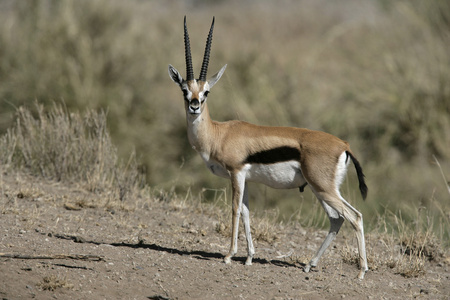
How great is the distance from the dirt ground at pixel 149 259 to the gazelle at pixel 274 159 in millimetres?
458

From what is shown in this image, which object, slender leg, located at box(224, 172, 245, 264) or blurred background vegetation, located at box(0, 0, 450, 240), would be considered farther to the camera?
blurred background vegetation, located at box(0, 0, 450, 240)

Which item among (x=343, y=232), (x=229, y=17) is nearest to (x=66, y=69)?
(x=343, y=232)

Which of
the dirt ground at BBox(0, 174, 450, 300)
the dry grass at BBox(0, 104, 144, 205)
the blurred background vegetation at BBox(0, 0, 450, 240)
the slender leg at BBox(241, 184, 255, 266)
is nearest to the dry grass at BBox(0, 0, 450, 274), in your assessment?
the blurred background vegetation at BBox(0, 0, 450, 240)

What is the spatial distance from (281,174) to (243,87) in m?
12.4

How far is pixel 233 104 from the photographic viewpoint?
1691 centimetres

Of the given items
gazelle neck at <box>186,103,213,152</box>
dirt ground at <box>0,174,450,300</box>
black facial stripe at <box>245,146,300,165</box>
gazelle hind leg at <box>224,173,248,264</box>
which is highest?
gazelle neck at <box>186,103,213,152</box>

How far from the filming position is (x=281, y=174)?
649 centimetres

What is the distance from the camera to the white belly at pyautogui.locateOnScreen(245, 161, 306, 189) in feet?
21.2

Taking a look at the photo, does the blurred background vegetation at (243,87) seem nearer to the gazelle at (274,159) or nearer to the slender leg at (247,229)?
the slender leg at (247,229)

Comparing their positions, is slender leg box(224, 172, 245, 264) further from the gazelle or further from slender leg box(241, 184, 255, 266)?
slender leg box(241, 184, 255, 266)

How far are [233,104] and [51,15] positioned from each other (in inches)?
267

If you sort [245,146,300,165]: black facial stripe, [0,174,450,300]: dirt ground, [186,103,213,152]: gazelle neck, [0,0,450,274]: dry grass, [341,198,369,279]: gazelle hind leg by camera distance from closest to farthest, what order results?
[0,174,450,300]: dirt ground < [341,198,369,279]: gazelle hind leg < [245,146,300,165]: black facial stripe < [186,103,213,152]: gazelle neck < [0,0,450,274]: dry grass

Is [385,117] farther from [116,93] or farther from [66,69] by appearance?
[66,69]

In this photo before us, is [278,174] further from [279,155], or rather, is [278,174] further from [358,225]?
[358,225]
